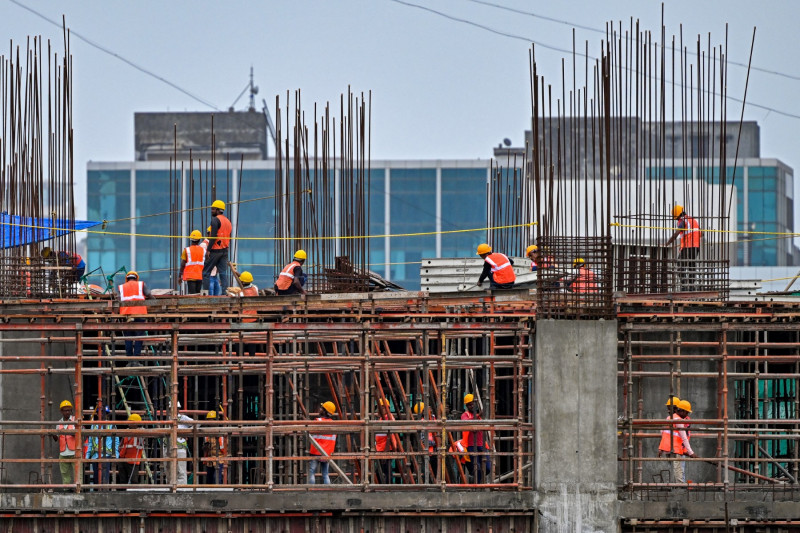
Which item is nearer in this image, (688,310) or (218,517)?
(218,517)

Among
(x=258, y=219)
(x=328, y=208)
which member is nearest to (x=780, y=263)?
(x=258, y=219)

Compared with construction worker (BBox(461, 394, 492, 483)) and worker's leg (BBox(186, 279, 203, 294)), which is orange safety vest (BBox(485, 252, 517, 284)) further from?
worker's leg (BBox(186, 279, 203, 294))

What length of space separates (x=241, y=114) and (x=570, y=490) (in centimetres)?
8739

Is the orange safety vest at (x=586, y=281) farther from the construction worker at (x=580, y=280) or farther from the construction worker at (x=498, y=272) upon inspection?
the construction worker at (x=498, y=272)

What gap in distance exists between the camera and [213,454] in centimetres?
2236

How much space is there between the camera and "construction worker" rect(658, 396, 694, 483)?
19.4 metres

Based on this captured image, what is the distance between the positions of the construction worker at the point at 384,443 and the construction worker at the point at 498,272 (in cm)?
264

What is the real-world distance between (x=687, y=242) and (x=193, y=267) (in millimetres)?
9335

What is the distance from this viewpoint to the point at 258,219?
91.8 metres

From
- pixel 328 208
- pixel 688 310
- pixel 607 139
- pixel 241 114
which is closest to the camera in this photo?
pixel 607 139

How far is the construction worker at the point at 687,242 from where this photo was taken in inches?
896

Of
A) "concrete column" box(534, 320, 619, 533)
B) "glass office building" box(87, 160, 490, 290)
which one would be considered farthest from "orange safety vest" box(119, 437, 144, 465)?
"glass office building" box(87, 160, 490, 290)

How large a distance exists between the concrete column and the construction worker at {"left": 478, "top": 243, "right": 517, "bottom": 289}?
4.38m

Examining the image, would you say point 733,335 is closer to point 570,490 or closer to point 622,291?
point 622,291
